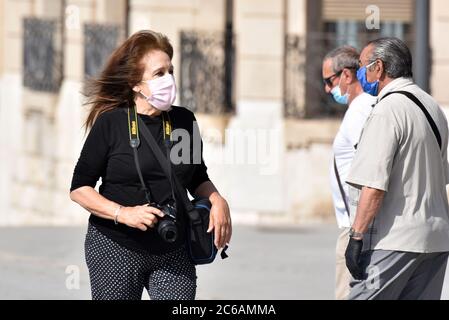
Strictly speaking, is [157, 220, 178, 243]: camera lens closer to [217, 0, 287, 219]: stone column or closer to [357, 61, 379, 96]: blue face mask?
[357, 61, 379, 96]: blue face mask

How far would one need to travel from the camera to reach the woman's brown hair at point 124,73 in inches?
233

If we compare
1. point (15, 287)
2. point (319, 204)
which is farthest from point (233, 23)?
point (15, 287)

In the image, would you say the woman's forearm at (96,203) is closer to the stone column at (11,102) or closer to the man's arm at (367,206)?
the man's arm at (367,206)

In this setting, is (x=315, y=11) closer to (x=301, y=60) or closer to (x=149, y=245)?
(x=301, y=60)

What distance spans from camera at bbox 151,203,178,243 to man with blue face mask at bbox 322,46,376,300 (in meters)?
1.64

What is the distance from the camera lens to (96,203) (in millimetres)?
5730

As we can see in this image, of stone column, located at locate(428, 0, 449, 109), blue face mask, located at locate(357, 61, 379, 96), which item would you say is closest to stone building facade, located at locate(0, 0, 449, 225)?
stone column, located at locate(428, 0, 449, 109)

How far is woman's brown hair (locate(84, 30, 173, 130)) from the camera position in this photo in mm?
5922

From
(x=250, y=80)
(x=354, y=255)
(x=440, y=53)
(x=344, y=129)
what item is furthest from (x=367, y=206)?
(x=250, y=80)

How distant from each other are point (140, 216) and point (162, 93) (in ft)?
2.02

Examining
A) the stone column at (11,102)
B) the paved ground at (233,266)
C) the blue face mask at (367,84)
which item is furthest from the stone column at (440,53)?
the blue face mask at (367,84)

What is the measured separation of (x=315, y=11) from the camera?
51.9ft

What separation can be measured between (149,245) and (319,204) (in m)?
9.30

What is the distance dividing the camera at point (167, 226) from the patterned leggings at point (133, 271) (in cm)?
17
